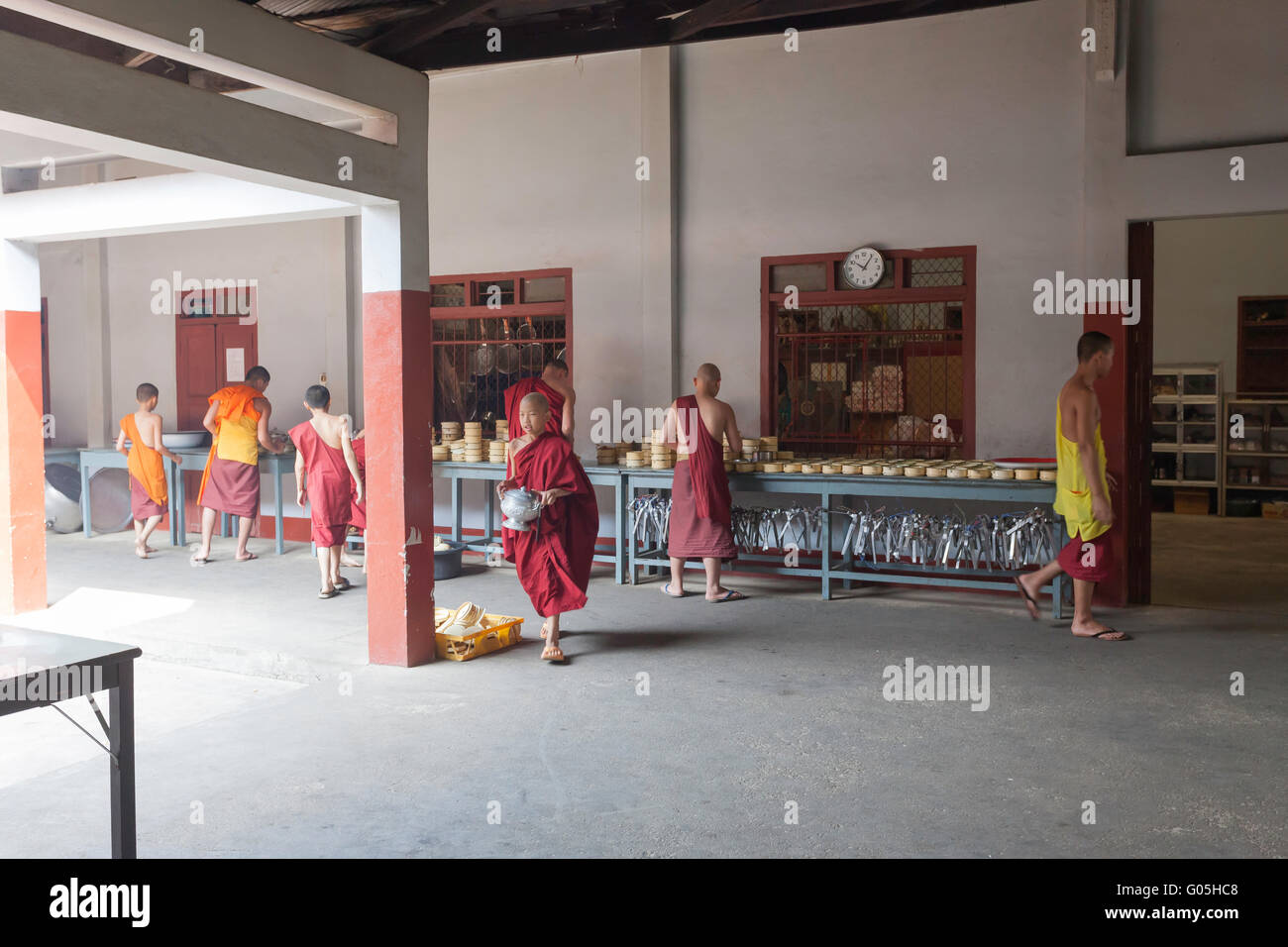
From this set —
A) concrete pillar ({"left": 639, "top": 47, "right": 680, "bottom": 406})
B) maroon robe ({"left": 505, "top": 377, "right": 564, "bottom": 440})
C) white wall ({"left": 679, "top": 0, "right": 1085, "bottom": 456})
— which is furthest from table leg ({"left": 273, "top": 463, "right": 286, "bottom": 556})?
white wall ({"left": 679, "top": 0, "right": 1085, "bottom": 456})

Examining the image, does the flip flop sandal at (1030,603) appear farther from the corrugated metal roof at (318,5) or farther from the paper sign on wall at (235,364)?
the paper sign on wall at (235,364)

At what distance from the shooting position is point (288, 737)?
5.40 metres

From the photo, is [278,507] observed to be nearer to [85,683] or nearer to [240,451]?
[240,451]

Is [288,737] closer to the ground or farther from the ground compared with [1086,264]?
closer to the ground

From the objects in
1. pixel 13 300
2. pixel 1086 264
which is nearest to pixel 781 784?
pixel 1086 264

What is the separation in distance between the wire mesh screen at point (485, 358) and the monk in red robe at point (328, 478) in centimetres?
212

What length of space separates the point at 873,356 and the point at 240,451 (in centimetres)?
617

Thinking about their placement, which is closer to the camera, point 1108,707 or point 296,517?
point 1108,707

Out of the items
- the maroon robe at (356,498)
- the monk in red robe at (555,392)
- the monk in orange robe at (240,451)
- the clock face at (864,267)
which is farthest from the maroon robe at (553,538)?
the monk in orange robe at (240,451)

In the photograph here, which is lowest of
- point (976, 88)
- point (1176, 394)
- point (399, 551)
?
point (399, 551)

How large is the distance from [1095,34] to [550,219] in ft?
16.3

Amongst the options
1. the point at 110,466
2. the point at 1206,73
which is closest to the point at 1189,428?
the point at 1206,73

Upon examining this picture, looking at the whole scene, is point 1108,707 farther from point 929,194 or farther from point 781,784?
point 929,194

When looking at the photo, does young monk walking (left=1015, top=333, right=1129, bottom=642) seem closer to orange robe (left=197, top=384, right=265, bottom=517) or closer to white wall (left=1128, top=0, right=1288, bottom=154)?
white wall (left=1128, top=0, right=1288, bottom=154)
